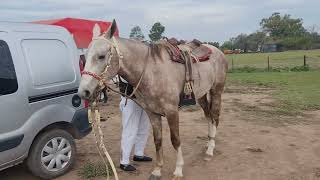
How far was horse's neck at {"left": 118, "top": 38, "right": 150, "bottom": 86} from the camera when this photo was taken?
4617 millimetres

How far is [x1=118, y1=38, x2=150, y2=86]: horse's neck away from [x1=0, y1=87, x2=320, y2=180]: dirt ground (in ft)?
4.99

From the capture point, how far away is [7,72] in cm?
470

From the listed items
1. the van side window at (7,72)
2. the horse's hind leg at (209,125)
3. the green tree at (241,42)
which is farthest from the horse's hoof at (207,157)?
the green tree at (241,42)

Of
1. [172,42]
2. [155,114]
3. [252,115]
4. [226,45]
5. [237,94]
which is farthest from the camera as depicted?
[226,45]

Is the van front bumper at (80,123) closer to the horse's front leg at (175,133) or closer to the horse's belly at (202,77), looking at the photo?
the horse's front leg at (175,133)

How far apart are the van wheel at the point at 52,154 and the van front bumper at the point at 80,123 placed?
15 centimetres

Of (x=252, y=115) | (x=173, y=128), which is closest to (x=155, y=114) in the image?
(x=173, y=128)

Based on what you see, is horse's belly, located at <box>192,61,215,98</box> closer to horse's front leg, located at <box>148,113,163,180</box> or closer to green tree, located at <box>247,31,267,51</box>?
horse's front leg, located at <box>148,113,163,180</box>

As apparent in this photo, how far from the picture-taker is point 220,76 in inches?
257

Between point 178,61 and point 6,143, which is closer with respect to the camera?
point 6,143

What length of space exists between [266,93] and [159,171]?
28.7 ft

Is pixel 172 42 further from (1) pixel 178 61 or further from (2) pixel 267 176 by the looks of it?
(2) pixel 267 176

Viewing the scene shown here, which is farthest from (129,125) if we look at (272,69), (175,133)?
(272,69)

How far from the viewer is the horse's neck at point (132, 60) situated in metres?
4.62
